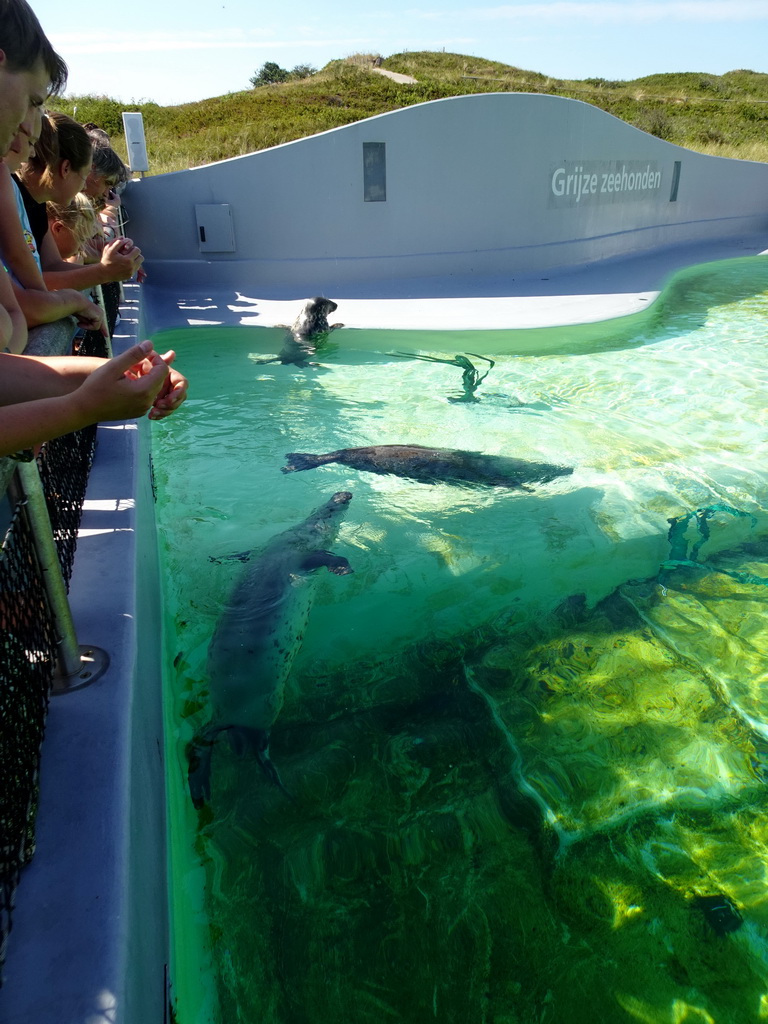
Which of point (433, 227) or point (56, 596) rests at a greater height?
point (433, 227)

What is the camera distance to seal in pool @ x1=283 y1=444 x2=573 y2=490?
191 inches

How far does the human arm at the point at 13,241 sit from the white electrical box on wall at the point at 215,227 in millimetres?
8412

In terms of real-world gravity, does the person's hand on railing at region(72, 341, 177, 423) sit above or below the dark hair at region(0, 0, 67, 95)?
below

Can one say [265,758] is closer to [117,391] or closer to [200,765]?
[200,765]

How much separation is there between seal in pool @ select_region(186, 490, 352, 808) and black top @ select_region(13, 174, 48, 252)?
6.28 ft

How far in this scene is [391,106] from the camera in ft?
80.7

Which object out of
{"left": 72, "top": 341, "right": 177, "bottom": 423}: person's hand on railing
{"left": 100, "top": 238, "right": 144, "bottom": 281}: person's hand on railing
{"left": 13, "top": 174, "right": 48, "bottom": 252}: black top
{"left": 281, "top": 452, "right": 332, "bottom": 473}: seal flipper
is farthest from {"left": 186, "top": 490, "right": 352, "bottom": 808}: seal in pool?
{"left": 13, "top": 174, "right": 48, "bottom": 252}: black top

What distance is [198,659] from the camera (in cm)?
336

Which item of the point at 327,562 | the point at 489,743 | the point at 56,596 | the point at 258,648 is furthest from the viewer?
the point at 327,562

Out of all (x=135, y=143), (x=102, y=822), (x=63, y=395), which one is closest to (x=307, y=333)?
(x=135, y=143)

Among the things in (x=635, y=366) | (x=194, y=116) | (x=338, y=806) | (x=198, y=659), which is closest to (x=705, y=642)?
(x=338, y=806)

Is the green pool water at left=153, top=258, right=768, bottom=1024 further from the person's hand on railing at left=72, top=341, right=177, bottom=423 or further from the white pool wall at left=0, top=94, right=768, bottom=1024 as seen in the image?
the person's hand on railing at left=72, top=341, right=177, bottom=423

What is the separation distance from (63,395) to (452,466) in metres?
3.61

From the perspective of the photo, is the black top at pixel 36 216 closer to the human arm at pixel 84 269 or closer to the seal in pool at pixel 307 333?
the human arm at pixel 84 269
